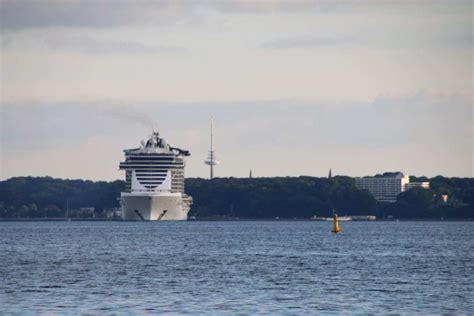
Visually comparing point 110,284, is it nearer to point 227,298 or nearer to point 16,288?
point 16,288

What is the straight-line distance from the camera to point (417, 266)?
78.3 metres

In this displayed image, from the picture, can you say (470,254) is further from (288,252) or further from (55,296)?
(55,296)

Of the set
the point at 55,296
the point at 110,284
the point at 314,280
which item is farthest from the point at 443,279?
the point at 55,296

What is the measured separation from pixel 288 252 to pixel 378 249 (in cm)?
1053

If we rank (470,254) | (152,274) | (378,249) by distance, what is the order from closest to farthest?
(152,274) < (470,254) < (378,249)

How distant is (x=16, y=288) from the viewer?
6009cm

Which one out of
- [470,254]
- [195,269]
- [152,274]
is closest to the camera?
[152,274]

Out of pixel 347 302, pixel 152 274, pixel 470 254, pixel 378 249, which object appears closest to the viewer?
pixel 347 302

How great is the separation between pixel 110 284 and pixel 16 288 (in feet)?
15.4

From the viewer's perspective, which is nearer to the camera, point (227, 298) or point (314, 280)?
point (227, 298)

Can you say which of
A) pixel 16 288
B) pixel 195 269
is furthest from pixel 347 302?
pixel 195 269

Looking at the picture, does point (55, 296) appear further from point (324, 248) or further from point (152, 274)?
point (324, 248)

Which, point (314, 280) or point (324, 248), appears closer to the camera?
point (314, 280)

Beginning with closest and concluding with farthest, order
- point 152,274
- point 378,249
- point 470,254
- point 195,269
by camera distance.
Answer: point 152,274, point 195,269, point 470,254, point 378,249
